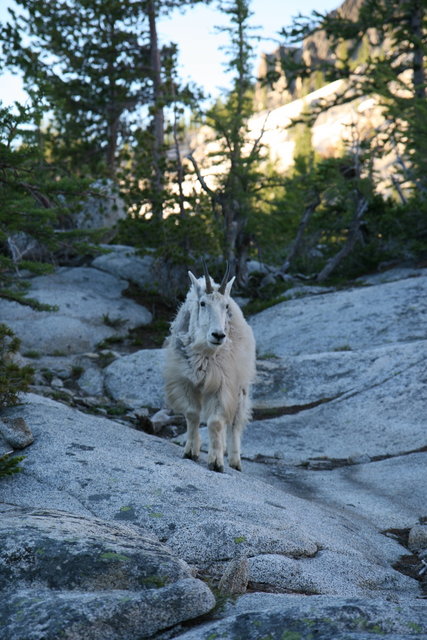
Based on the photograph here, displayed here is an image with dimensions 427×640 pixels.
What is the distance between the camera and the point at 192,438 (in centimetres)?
801

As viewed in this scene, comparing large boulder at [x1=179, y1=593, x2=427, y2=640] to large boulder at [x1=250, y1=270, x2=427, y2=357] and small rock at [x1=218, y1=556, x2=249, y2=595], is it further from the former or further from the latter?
large boulder at [x1=250, y1=270, x2=427, y2=357]

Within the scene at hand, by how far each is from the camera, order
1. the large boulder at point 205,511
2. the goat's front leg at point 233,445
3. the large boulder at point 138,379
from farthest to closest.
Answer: the large boulder at point 138,379 < the goat's front leg at point 233,445 < the large boulder at point 205,511

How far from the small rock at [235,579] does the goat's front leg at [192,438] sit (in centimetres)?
403

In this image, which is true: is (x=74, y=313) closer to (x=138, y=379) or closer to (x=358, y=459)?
(x=138, y=379)

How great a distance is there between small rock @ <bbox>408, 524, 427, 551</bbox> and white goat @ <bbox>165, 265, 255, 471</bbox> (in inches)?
83.2

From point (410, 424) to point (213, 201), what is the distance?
1092 cm

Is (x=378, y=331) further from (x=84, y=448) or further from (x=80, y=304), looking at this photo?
(x=84, y=448)

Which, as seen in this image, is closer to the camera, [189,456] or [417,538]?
[417,538]

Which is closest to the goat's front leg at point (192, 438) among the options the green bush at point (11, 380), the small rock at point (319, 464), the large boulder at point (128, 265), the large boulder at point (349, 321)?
the green bush at point (11, 380)

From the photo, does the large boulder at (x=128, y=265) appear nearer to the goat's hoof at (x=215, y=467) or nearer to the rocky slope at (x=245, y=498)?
the rocky slope at (x=245, y=498)

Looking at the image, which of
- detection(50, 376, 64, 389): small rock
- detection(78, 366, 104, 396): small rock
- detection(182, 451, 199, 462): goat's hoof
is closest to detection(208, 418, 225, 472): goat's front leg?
detection(182, 451, 199, 462): goat's hoof

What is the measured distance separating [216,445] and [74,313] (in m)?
10.0

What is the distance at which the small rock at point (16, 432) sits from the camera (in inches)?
266

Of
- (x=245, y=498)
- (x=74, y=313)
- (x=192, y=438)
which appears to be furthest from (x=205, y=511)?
(x=74, y=313)
